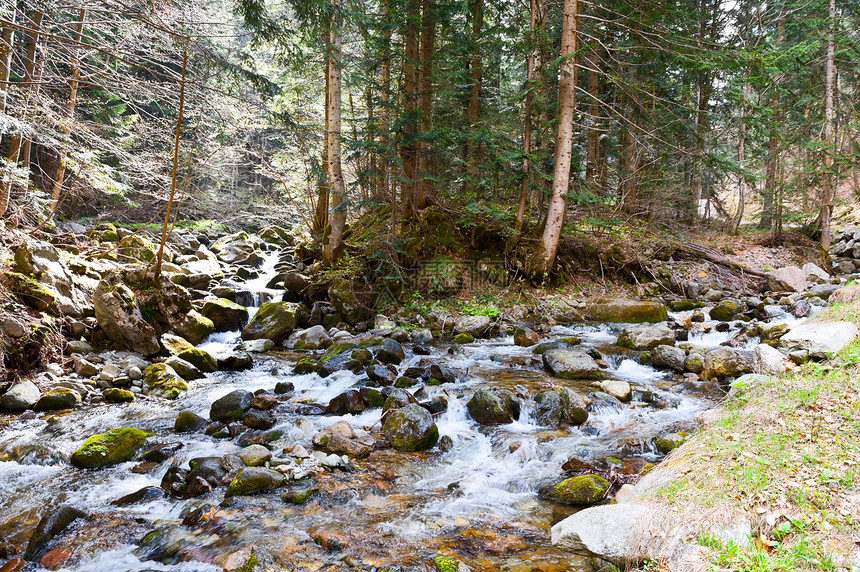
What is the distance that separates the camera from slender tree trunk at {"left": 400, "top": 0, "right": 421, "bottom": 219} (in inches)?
433

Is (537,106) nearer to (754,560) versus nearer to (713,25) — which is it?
(754,560)

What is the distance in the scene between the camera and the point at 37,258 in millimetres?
8297

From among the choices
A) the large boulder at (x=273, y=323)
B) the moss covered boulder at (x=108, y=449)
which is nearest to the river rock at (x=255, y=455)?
the moss covered boulder at (x=108, y=449)

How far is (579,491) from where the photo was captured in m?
4.15

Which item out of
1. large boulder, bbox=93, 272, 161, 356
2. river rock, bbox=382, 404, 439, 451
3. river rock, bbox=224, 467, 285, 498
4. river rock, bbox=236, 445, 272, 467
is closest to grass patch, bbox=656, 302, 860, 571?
river rock, bbox=382, 404, 439, 451

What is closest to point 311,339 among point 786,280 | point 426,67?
point 426,67

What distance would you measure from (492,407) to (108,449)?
474 cm

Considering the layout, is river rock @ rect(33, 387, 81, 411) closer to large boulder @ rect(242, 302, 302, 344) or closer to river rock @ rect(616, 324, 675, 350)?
large boulder @ rect(242, 302, 302, 344)

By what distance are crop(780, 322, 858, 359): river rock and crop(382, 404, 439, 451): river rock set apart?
4.84 meters

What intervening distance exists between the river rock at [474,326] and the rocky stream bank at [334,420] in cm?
9

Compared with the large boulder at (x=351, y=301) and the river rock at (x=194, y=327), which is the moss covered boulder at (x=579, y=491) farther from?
the river rock at (x=194, y=327)

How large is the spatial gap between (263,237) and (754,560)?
85.2 ft

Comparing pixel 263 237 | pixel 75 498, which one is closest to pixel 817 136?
pixel 75 498

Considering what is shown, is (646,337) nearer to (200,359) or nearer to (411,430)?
(411,430)
